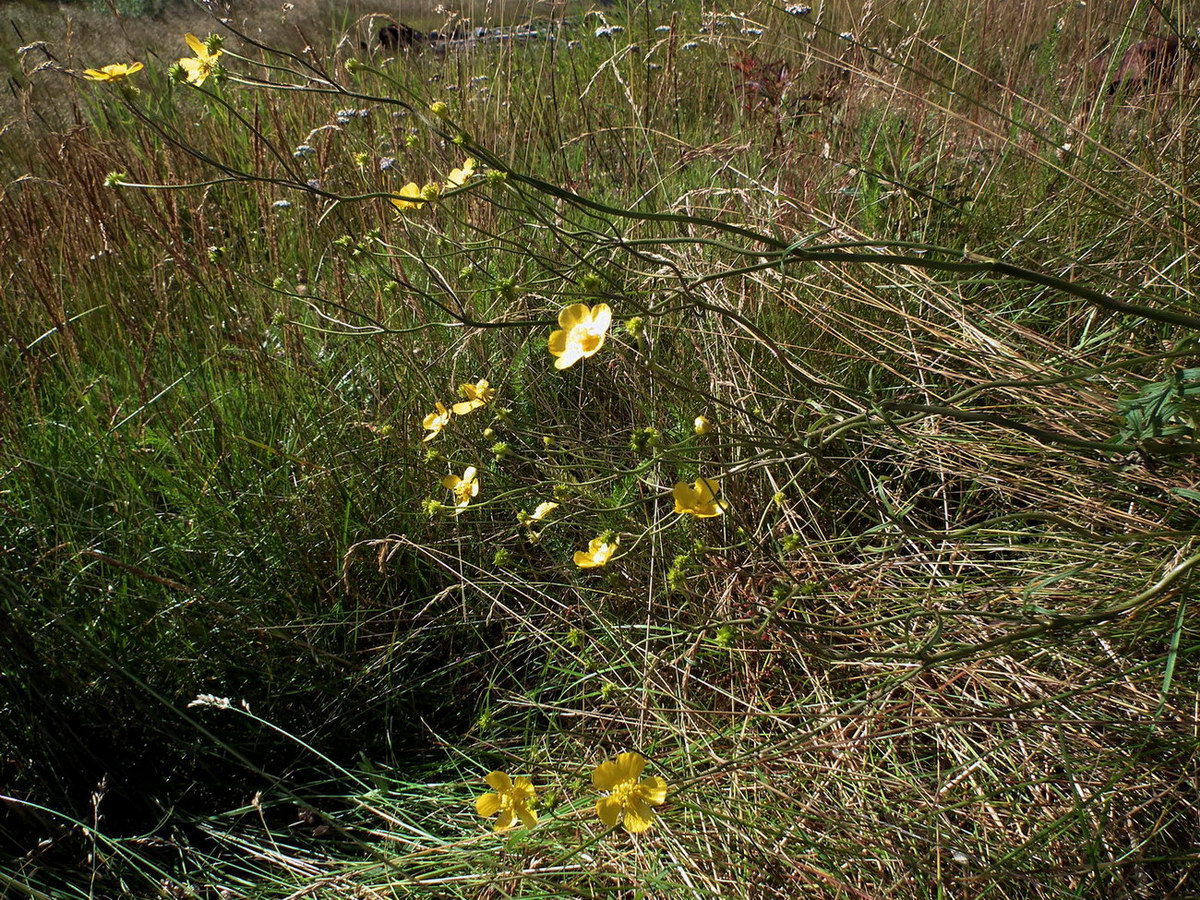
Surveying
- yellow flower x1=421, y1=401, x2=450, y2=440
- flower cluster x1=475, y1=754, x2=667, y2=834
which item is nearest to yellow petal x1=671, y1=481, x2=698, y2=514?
flower cluster x1=475, y1=754, x2=667, y2=834

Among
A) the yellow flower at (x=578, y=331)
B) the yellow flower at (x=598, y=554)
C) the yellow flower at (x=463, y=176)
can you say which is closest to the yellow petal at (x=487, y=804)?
the yellow flower at (x=598, y=554)

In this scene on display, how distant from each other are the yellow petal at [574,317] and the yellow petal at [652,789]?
23.9 inches

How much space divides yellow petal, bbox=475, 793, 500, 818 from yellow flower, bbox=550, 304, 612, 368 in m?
0.59

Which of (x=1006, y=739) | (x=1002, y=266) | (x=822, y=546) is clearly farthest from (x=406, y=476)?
(x=1002, y=266)

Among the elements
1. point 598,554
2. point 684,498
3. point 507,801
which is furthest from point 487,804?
point 684,498

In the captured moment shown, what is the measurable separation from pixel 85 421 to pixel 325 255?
814mm

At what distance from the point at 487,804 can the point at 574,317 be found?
0.67m

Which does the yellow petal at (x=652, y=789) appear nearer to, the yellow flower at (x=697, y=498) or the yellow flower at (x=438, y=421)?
the yellow flower at (x=697, y=498)

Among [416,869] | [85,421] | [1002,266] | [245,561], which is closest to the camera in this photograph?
[1002,266]

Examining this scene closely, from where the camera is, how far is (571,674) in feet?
5.44

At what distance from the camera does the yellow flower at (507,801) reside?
1.17 meters

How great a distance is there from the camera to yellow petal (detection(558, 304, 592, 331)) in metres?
1.21

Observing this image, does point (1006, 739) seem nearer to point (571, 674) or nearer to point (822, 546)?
point (822, 546)

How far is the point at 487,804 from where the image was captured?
1185 millimetres
